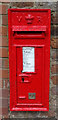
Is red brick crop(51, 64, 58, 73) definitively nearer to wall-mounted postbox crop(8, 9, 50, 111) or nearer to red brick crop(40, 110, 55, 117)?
wall-mounted postbox crop(8, 9, 50, 111)

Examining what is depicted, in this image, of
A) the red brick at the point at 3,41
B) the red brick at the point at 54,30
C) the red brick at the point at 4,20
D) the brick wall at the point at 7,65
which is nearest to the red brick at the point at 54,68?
the brick wall at the point at 7,65

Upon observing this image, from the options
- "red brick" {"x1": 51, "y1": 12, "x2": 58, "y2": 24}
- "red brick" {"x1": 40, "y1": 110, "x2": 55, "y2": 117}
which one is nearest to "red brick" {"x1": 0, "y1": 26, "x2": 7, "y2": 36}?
"red brick" {"x1": 51, "y1": 12, "x2": 58, "y2": 24}

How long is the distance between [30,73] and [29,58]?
0.50 feet

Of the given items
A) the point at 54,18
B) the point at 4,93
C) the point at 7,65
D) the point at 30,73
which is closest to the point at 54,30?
the point at 54,18

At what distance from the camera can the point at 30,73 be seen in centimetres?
152

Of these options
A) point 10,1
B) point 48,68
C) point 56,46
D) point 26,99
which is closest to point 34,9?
point 10,1

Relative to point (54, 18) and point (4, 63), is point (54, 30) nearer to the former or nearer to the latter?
point (54, 18)

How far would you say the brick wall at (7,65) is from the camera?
5.13 ft

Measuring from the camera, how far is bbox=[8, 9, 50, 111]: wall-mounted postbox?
57.4 inches

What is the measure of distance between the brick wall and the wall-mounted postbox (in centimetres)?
13

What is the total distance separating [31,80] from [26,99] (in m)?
0.21

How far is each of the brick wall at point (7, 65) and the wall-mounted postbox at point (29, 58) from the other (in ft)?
0.42

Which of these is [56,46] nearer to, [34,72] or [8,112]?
[34,72]

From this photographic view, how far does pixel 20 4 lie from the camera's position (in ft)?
5.11
